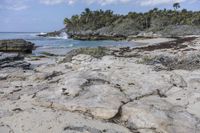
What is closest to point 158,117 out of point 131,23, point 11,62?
point 11,62

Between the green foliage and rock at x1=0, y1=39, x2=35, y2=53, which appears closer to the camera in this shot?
rock at x1=0, y1=39, x2=35, y2=53

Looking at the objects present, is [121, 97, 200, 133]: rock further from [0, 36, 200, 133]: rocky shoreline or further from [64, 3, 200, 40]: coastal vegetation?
[64, 3, 200, 40]: coastal vegetation

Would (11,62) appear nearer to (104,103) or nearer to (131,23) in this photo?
(104,103)

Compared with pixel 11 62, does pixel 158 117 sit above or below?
above

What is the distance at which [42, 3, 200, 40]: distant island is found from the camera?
4453 inches

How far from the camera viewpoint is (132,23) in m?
126

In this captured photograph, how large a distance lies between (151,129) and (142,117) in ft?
2.18

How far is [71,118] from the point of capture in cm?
1211

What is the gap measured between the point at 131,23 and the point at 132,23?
36cm

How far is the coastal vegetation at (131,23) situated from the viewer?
11581 cm

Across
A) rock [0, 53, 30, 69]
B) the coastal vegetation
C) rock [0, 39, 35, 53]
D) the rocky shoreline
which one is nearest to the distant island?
the coastal vegetation

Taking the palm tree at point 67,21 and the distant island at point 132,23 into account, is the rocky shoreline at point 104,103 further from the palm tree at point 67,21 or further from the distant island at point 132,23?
the palm tree at point 67,21

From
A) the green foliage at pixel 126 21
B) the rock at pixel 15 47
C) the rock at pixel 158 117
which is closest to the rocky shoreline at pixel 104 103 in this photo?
the rock at pixel 158 117

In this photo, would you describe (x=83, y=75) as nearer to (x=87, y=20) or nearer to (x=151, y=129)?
(x=151, y=129)
